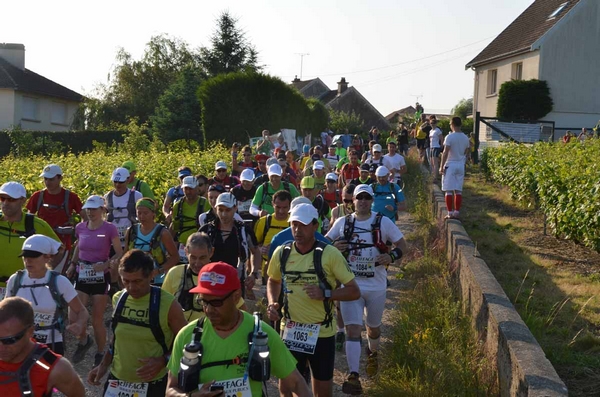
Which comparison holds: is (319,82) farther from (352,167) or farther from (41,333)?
(41,333)

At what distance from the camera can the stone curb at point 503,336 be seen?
5297 millimetres

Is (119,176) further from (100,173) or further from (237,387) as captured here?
(237,387)

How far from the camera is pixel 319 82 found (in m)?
92.2

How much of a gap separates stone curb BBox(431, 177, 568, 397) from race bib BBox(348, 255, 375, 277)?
110cm

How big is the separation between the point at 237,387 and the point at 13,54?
56.1 m

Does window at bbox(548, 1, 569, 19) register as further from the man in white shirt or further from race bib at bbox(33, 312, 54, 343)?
race bib at bbox(33, 312, 54, 343)

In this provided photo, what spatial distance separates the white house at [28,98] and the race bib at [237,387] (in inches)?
1954

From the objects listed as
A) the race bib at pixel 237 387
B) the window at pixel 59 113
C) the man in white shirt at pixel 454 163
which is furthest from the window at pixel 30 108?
the race bib at pixel 237 387

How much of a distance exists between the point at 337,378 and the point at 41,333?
3.17m

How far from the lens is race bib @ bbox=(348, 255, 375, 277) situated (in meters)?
7.76

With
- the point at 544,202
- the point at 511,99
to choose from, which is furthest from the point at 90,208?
the point at 511,99

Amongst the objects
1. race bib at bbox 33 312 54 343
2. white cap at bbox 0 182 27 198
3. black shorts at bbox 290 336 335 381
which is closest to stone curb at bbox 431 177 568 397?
black shorts at bbox 290 336 335 381

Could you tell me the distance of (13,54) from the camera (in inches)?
2194

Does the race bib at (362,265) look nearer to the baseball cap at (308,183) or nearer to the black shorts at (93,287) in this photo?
the black shorts at (93,287)
